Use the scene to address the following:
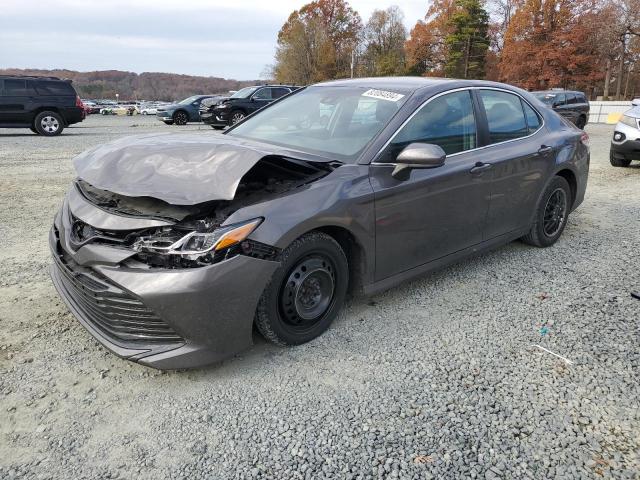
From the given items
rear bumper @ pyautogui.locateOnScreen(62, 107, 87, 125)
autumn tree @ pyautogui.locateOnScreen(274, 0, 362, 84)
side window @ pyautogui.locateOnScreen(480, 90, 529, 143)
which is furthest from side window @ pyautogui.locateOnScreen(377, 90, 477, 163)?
autumn tree @ pyautogui.locateOnScreen(274, 0, 362, 84)

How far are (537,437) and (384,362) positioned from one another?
89cm

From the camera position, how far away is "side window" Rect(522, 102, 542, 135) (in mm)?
4410

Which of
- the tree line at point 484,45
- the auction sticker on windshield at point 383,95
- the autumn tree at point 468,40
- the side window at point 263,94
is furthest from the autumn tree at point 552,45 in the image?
the auction sticker on windshield at point 383,95

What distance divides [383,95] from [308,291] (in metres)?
1.60

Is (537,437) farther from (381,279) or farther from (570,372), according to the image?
(381,279)

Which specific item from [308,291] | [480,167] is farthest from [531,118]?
[308,291]

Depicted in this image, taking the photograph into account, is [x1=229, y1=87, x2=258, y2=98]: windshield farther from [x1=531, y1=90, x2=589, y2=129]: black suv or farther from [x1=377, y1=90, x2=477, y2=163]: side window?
[x1=377, y1=90, x2=477, y2=163]: side window

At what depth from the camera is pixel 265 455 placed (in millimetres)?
2133

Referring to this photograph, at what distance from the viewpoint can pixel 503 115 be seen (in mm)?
4152

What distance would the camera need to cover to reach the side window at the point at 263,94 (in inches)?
734

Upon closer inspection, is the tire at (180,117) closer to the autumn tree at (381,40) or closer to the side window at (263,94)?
the side window at (263,94)

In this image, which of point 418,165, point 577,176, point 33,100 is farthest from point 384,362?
point 33,100

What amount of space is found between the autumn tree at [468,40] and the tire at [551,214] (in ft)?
189

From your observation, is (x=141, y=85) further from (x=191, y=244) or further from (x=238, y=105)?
(x=191, y=244)
